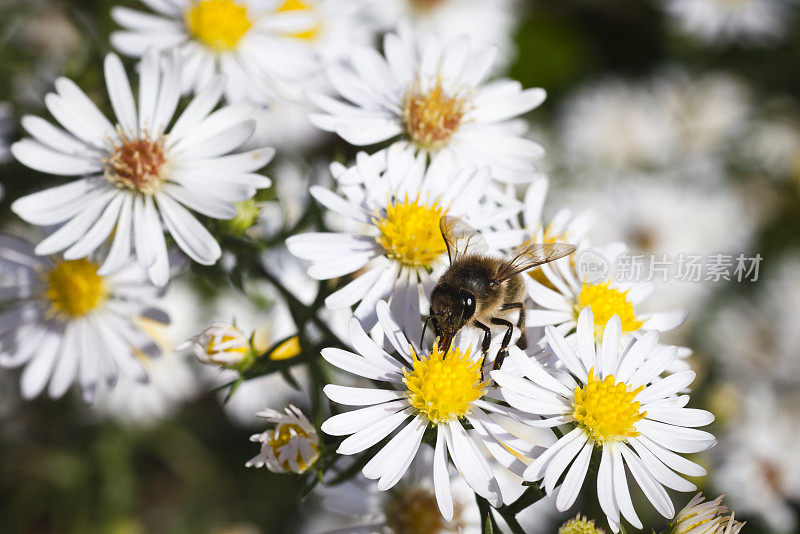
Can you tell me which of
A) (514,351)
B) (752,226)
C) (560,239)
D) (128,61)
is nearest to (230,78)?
(128,61)

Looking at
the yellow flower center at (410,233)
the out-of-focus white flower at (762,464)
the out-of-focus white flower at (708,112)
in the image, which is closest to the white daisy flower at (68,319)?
the yellow flower center at (410,233)

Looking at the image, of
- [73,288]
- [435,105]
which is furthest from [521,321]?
[73,288]

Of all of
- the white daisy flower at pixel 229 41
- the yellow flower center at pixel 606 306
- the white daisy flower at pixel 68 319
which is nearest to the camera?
the yellow flower center at pixel 606 306

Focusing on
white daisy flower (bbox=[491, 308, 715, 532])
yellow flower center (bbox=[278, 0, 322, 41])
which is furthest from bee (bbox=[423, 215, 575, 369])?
yellow flower center (bbox=[278, 0, 322, 41])

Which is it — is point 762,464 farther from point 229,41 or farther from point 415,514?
point 229,41

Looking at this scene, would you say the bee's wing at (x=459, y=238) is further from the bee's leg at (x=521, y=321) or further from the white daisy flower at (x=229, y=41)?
the white daisy flower at (x=229, y=41)
